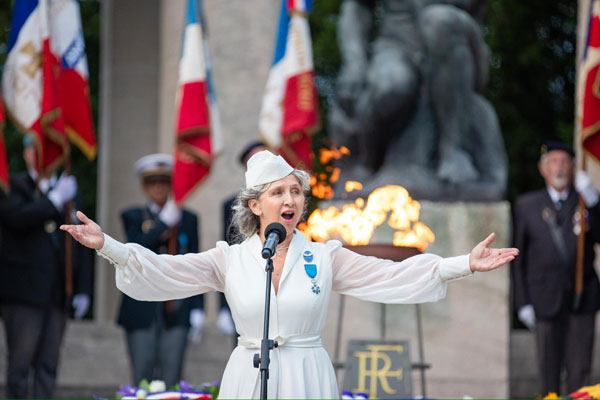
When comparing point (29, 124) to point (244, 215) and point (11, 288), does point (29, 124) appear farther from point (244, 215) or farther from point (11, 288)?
point (244, 215)

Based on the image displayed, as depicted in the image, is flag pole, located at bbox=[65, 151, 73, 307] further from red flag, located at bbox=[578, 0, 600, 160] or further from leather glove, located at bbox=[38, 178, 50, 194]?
red flag, located at bbox=[578, 0, 600, 160]

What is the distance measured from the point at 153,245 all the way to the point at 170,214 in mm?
327

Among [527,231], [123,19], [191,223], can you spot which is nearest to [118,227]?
[123,19]

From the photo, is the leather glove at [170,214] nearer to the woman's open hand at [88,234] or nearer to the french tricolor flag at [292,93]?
the french tricolor flag at [292,93]

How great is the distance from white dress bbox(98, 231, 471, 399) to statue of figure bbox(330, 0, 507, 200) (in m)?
4.61

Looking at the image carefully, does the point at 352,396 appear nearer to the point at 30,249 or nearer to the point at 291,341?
the point at 291,341

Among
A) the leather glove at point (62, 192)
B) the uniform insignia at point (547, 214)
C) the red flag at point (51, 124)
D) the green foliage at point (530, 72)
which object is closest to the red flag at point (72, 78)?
the red flag at point (51, 124)

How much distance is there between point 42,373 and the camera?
8125mm

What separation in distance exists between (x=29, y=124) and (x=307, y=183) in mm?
4588

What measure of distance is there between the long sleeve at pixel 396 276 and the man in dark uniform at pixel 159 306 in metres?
3.84

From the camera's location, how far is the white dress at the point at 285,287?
455cm

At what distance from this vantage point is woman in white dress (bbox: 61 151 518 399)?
14.9 feet

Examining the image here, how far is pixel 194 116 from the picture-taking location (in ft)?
32.0

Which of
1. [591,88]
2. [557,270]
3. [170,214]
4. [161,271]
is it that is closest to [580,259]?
[557,270]
